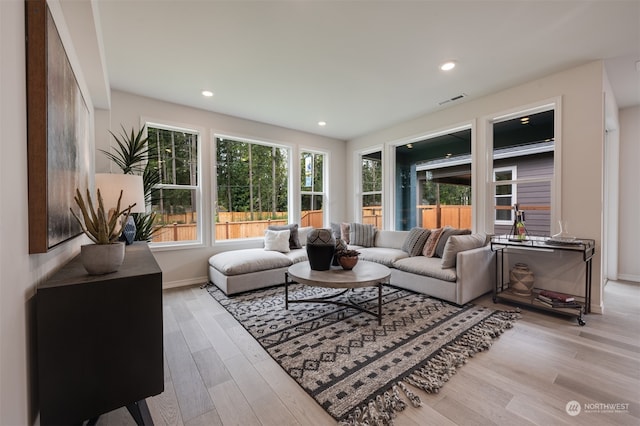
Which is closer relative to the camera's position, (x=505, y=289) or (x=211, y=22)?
(x=211, y=22)

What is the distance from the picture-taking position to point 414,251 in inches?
157

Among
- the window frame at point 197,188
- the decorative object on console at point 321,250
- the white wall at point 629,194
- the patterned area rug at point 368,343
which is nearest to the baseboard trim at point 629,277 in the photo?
the white wall at point 629,194

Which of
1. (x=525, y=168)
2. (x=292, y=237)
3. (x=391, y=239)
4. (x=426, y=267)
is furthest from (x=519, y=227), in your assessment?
(x=292, y=237)

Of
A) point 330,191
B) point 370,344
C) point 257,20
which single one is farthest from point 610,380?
point 330,191

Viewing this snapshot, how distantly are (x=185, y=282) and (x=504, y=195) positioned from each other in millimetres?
4805

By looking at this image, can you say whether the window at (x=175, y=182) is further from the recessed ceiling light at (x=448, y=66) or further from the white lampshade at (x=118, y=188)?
the recessed ceiling light at (x=448, y=66)

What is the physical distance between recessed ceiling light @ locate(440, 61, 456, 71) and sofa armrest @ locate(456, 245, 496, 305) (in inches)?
82.7

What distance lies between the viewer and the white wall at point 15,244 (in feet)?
2.72

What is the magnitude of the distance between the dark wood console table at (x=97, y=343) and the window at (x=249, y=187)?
3.22 meters

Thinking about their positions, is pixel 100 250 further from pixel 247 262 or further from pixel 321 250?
pixel 247 262

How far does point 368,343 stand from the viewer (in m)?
2.25

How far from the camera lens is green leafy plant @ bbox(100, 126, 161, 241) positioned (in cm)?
327

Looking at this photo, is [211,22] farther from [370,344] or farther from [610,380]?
[610,380]

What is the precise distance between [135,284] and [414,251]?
140 inches
